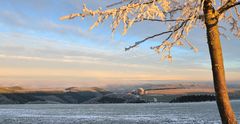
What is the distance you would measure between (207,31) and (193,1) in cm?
76

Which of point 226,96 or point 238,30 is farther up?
point 238,30

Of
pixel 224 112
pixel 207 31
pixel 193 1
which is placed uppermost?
pixel 193 1

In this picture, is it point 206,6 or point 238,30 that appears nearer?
point 206,6

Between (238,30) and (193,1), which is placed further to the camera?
(238,30)

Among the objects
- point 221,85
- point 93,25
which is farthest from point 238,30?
point 93,25

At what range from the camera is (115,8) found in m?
9.65

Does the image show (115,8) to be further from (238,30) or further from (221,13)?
Answer: (238,30)

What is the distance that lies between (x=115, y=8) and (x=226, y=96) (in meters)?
3.02

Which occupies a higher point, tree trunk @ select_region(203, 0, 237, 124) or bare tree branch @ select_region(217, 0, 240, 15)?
bare tree branch @ select_region(217, 0, 240, 15)

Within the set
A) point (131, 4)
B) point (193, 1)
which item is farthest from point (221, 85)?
point (131, 4)

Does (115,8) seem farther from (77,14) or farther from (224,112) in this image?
(224,112)

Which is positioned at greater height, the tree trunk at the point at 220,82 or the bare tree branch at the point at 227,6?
the bare tree branch at the point at 227,6

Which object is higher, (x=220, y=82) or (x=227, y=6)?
(x=227, y=6)

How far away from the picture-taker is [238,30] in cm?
1092
